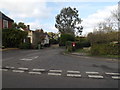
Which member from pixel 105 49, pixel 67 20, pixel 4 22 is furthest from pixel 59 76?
pixel 67 20

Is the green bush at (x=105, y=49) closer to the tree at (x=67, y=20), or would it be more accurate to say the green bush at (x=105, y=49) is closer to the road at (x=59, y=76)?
the road at (x=59, y=76)

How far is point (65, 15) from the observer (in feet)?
161

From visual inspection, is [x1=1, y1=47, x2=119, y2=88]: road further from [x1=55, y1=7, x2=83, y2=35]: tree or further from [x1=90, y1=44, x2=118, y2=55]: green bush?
[x1=55, y1=7, x2=83, y2=35]: tree

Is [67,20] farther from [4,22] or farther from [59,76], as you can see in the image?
[59,76]

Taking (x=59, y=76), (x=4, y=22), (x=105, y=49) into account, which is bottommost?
(x=59, y=76)

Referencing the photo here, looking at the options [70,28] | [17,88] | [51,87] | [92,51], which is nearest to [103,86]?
[51,87]

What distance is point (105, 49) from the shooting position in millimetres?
13484

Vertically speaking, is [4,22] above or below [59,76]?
above

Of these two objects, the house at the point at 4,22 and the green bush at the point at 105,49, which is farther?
the house at the point at 4,22

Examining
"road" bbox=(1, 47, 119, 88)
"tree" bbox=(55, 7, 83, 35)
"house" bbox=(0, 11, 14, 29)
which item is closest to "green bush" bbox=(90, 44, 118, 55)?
"road" bbox=(1, 47, 119, 88)

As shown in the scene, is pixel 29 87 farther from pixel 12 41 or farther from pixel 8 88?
pixel 12 41

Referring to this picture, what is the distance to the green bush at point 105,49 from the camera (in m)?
13.1

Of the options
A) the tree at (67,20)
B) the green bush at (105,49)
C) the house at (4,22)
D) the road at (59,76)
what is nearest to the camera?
the road at (59,76)

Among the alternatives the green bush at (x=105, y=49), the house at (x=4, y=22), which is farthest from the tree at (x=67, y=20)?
the green bush at (x=105, y=49)
